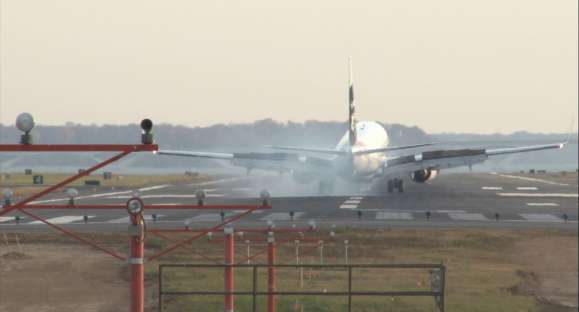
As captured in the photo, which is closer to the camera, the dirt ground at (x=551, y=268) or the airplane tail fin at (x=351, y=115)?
the dirt ground at (x=551, y=268)

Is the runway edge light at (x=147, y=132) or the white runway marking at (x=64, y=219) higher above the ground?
the runway edge light at (x=147, y=132)

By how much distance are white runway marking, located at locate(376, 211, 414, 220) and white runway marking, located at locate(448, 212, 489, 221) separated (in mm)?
3482

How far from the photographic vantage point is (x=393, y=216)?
69.2 meters

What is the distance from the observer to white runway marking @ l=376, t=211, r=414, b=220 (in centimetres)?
6734

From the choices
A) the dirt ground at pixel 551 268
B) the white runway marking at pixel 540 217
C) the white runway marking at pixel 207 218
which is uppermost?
the white runway marking at pixel 207 218

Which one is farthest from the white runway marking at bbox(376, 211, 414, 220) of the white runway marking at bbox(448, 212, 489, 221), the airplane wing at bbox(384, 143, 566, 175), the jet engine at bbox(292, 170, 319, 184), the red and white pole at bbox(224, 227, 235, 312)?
the red and white pole at bbox(224, 227, 235, 312)

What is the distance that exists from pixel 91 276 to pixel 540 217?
138 feet

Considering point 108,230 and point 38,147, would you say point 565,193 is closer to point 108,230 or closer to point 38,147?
point 108,230

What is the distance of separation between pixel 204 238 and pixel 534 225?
24.5 m

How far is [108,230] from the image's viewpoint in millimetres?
59656

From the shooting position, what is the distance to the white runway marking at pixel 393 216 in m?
67.3

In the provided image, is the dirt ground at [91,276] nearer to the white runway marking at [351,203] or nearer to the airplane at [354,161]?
the white runway marking at [351,203]

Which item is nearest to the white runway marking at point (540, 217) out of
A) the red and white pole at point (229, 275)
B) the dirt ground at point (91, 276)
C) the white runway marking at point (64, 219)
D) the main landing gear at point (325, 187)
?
the dirt ground at point (91, 276)

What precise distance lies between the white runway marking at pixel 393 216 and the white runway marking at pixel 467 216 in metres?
3.48
